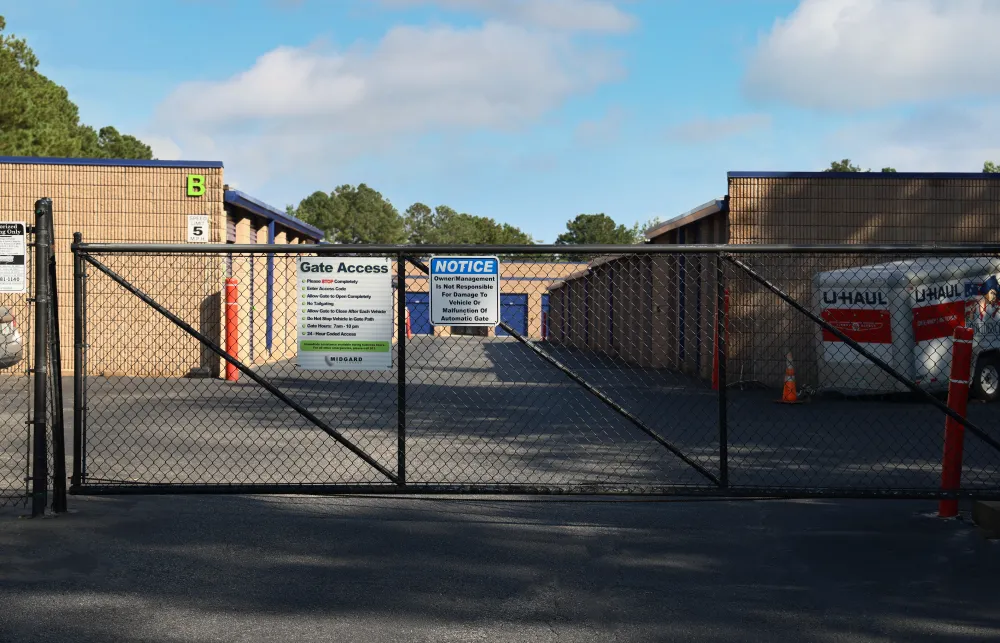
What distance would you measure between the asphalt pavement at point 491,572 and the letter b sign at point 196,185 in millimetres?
14308

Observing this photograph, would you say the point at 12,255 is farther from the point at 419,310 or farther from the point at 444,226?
the point at 444,226

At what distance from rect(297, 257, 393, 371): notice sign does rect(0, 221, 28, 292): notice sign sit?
192cm

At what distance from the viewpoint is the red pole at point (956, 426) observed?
719 centimetres

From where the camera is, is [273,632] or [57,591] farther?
[57,591]

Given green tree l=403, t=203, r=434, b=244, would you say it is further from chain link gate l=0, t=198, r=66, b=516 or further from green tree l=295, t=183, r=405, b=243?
chain link gate l=0, t=198, r=66, b=516

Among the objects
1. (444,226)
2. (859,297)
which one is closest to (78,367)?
(859,297)

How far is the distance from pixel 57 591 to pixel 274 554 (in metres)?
1.25

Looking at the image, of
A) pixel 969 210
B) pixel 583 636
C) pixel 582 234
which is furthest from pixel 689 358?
pixel 582 234

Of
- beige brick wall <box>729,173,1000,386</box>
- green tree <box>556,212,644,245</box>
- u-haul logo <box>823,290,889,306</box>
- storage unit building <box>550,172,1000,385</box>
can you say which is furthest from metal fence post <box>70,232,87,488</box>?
green tree <box>556,212,644,245</box>

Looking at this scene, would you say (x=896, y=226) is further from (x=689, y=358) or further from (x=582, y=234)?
(x=582, y=234)

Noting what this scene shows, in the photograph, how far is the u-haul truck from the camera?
16344mm

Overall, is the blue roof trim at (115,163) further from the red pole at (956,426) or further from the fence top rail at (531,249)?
the red pole at (956,426)

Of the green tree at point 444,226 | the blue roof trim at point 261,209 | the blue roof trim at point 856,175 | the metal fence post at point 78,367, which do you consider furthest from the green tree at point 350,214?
the metal fence post at point 78,367

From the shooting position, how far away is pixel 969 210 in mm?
19672
